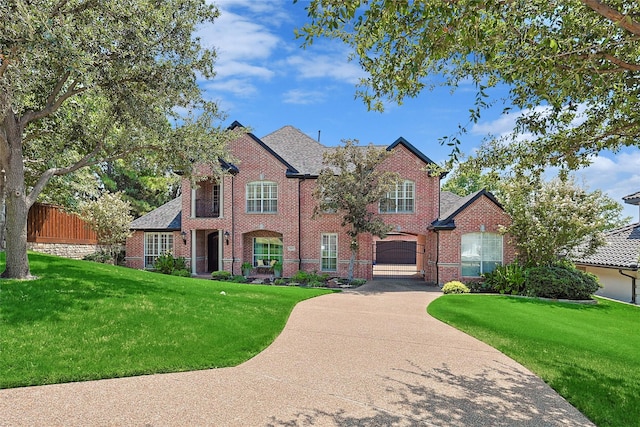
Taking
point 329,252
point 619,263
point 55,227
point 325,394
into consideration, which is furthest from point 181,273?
point 619,263

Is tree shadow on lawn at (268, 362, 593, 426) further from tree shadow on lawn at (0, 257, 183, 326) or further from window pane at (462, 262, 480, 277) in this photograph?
window pane at (462, 262, 480, 277)

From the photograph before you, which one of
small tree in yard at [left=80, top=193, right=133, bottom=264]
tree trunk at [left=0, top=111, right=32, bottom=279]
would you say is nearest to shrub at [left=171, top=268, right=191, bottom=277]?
small tree in yard at [left=80, top=193, right=133, bottom=264]

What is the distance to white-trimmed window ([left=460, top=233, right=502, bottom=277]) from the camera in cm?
2019

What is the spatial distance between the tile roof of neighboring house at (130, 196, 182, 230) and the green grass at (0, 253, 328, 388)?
11616 millimetres

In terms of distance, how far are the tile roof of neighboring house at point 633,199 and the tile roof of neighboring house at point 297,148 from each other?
16226 millimetres

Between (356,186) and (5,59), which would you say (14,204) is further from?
(356,186)

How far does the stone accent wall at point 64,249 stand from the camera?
2106cm

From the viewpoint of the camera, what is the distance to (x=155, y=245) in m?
24.7

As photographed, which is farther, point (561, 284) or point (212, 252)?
point (212, 252)

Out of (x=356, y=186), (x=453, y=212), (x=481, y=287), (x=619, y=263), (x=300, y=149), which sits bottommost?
(x=481, y=287)

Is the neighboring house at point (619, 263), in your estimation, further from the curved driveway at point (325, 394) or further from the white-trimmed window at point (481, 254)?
the curved driveway at point (325, 394)

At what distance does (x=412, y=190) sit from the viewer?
22.2 metres

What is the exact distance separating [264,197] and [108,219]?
9456 millimetres

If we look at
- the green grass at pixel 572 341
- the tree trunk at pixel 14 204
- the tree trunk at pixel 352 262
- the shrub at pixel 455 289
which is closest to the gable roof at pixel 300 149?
the tree trunk at pixel 352 262
